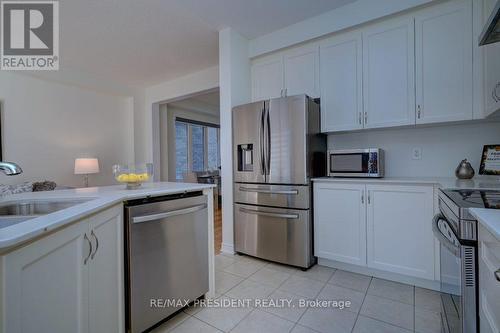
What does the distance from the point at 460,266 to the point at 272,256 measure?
1709 mm

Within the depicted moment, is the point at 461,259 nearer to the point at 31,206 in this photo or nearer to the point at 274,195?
the point at 274,195

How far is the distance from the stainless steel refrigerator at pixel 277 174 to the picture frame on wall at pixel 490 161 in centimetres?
135

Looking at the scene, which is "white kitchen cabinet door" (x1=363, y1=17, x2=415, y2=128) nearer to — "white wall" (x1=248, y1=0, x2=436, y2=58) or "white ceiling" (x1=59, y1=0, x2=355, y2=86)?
"white wall" (x1=248, y1=0, x2=436, y2=58)

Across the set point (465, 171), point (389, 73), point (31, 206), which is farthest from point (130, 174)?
point (465, 171)

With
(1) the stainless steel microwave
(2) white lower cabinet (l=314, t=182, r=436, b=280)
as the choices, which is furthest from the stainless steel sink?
(1) the stainless steel microwave

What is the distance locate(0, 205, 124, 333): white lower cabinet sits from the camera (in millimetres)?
625

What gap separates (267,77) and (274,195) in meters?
1.51

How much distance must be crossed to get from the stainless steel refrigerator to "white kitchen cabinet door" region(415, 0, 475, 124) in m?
0.97

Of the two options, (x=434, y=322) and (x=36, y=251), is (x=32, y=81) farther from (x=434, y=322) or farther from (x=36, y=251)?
(x=434, y=322)

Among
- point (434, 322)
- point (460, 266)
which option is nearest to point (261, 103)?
point (460, 266)

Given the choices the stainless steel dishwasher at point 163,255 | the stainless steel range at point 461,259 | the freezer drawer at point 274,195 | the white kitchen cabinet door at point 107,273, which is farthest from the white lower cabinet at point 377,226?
the white kitchen cabinet door at point 107,273

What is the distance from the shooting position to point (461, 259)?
1013mm

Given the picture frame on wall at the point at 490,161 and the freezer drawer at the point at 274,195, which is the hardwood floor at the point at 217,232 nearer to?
the freezer drawer at the point at 274,195

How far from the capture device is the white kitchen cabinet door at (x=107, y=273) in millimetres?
1058
